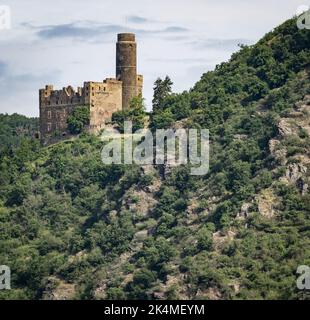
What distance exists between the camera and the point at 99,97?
151m

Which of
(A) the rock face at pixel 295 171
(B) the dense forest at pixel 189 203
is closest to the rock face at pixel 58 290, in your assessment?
(B) the dense forest at pixel 189 203

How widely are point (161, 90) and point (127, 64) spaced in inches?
110

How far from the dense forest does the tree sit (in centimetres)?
6

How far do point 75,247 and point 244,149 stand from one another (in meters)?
11.3

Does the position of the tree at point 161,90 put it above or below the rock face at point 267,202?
above

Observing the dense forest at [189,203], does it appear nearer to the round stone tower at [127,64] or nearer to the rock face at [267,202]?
the rock face at [267,202]

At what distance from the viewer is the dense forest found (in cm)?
13088

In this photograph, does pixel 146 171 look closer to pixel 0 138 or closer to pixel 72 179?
pixel 72 179

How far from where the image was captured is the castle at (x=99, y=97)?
151 m

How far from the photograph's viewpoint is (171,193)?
5502 inches

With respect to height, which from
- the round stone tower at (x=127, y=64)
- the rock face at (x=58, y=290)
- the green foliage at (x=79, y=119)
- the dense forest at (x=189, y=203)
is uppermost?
the round stone tower at (x=127, y=64)

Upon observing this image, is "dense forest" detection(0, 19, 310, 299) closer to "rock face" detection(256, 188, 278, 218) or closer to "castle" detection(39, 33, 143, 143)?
"rock face" detection(256, 188, 278, 218)

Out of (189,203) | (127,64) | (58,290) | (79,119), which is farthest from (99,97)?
(58,290)

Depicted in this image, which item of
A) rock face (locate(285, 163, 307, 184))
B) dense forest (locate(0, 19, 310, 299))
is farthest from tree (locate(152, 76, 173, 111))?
rock face (locate(285, 163, 307, 184))
